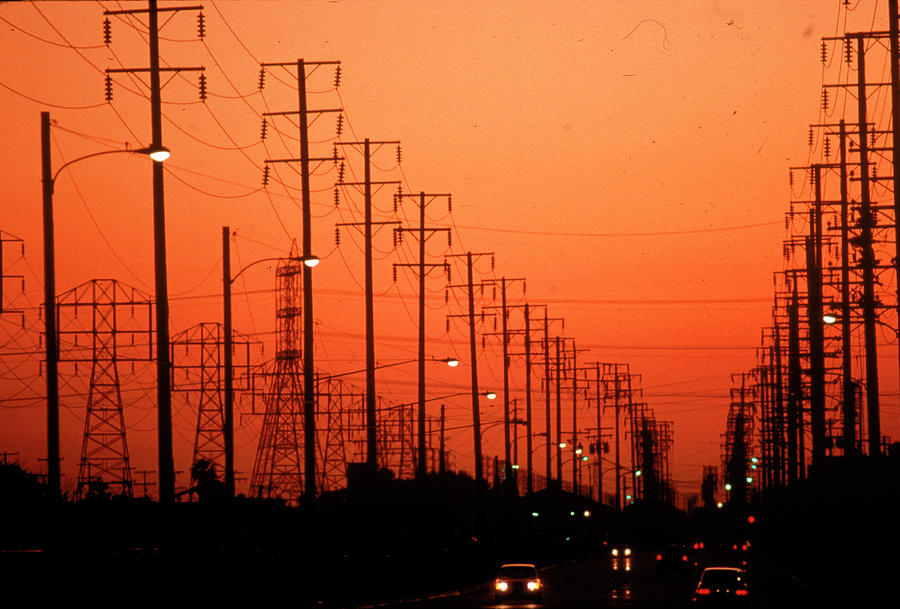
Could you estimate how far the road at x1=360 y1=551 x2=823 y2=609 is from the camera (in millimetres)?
49719

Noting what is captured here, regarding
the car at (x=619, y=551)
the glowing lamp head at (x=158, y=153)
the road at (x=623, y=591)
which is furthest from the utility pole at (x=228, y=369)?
the car at (x=619, y=551)

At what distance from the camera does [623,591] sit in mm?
61500

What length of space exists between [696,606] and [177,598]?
60.0ft

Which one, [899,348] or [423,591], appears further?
[423,591]

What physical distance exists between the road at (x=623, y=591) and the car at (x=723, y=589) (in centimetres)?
462

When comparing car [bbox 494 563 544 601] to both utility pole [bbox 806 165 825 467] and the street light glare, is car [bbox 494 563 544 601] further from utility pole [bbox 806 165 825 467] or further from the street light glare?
the street light glare

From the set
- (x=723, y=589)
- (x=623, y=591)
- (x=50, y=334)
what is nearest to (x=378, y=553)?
(x=623, y=591)

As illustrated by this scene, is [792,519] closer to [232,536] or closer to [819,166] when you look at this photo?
[819,166]

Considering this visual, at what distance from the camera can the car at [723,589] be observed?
42.8m

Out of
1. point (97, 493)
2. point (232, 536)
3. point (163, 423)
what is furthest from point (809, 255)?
point (97, 493)

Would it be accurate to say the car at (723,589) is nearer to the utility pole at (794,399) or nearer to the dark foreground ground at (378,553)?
the dark foreground ground at (378,553)

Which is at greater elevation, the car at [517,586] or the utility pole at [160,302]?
the utility pole at [160,302]

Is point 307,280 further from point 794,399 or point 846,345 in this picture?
point 794,399

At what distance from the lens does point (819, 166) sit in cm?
6681
